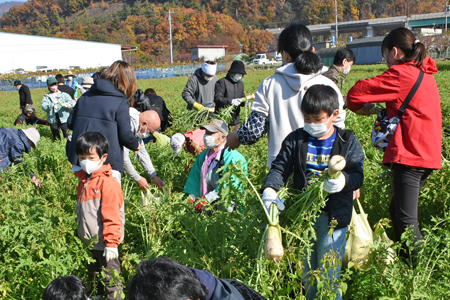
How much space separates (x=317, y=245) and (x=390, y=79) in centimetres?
123

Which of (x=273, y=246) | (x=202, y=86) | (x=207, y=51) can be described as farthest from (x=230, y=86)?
(x=207, y=51)

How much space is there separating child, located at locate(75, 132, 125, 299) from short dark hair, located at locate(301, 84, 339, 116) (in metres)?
1.58

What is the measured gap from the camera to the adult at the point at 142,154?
393 cm

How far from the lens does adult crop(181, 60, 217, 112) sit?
6621 millimetres

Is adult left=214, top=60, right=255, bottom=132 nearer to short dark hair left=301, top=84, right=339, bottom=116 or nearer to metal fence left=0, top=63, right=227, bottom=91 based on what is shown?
short dark hair left=301, top=84, right=339, bottom=116

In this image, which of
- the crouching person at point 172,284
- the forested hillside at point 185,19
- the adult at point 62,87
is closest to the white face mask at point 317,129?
the crouching person at point 172,284

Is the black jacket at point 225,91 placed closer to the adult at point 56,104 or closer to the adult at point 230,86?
the adult at point 230,86

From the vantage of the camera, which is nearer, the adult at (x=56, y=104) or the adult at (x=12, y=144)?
the adult at (x=12, y=144)

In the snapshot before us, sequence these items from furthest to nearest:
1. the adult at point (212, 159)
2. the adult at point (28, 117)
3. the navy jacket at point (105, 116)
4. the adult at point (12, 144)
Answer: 1. the adult at point (28, 117)
2. the adult at point (12, 144)
3. the adult at point (212, 159)
4. the navy jacket at point (105, 116)

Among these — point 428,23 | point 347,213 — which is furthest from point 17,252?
point 428,23

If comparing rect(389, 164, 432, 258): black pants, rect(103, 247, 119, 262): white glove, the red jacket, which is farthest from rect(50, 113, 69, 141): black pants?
rect(389, 164, 432, 258): black pants

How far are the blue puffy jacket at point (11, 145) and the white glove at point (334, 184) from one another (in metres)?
4.22

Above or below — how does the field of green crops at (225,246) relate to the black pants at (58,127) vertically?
below

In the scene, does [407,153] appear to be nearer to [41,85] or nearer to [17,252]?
[17,252]
